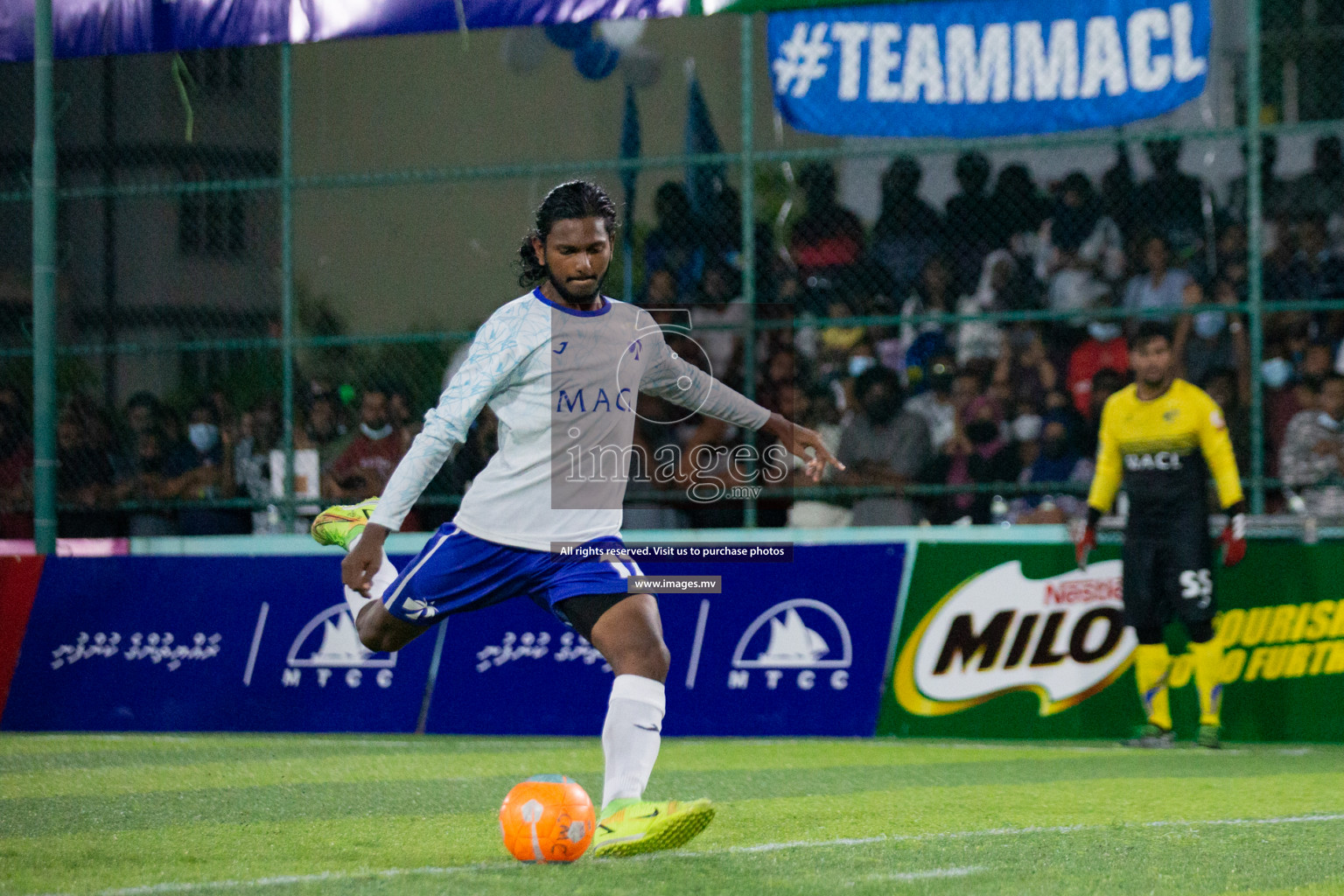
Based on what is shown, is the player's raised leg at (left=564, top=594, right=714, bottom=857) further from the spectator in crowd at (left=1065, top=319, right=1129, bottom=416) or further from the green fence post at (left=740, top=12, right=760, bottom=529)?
the spectator in crowd at (left=1065, top=319, right=1129, bottom=416)

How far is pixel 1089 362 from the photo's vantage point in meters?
11.9

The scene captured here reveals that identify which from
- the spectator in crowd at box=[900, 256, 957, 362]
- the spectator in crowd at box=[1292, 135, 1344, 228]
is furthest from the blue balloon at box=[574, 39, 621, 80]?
the spectator in crowd at box=[1292, 135, 1344, 228]

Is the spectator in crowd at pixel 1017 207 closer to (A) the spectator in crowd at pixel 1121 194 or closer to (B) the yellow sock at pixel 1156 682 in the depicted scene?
(A) the spectator in crowd at pixel 1121 194

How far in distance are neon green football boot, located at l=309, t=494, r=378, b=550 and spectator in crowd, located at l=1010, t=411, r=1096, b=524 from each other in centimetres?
543

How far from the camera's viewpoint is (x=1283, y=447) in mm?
10758

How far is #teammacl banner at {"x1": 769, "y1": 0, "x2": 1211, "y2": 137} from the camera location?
35.1ft

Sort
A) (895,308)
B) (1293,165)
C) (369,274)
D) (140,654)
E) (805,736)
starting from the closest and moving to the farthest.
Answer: (805,736), (140,654), (895,308), (1293,165), (369,274)

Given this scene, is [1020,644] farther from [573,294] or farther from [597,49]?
[597,49]

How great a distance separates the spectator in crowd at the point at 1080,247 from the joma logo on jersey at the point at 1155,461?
3.15 metres

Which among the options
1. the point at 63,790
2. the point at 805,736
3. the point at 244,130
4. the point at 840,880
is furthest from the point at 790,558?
the point at 244,130

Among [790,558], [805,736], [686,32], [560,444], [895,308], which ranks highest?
[686,32]

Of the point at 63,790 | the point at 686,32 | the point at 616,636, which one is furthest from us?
the point at 686,32

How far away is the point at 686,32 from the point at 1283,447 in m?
7.89

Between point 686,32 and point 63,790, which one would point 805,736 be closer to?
point 63,790
